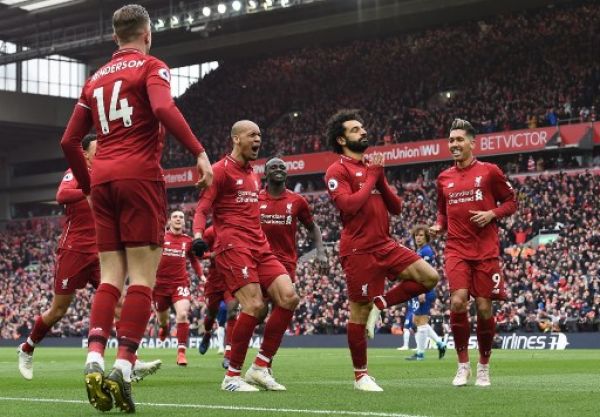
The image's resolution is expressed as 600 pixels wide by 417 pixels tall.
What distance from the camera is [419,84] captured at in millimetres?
48000

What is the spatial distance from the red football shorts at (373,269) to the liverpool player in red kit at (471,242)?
3.10 feet

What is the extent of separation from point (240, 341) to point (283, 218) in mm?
2860

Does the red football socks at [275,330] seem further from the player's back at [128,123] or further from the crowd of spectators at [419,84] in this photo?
the crowd of spectators at [419,84]

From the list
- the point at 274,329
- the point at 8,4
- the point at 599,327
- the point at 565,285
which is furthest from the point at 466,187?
the point at 8,4

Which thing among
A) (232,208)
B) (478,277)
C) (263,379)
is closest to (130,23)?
(232,208)

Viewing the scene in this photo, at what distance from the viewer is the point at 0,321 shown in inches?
1761

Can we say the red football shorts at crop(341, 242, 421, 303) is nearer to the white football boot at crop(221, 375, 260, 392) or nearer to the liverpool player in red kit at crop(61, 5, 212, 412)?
the white football boot at crop(221, 375, 260, 392)

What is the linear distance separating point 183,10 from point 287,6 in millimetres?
5914

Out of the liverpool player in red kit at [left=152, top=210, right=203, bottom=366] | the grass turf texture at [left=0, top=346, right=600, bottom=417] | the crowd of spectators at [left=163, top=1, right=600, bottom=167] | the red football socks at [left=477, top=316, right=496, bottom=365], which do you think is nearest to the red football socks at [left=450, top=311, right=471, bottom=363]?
the red football socks at [left=477, top=316, right=496, bottom=365]

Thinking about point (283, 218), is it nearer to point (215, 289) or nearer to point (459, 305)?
point (459, 305)

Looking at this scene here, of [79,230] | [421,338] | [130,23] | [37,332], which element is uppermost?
[130,23]

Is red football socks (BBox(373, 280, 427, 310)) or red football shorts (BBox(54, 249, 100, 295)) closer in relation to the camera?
red football socks (BBox(373, 280, 427, 310))

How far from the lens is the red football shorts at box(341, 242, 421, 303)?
985 centimetres

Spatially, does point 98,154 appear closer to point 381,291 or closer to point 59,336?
point 381,291
